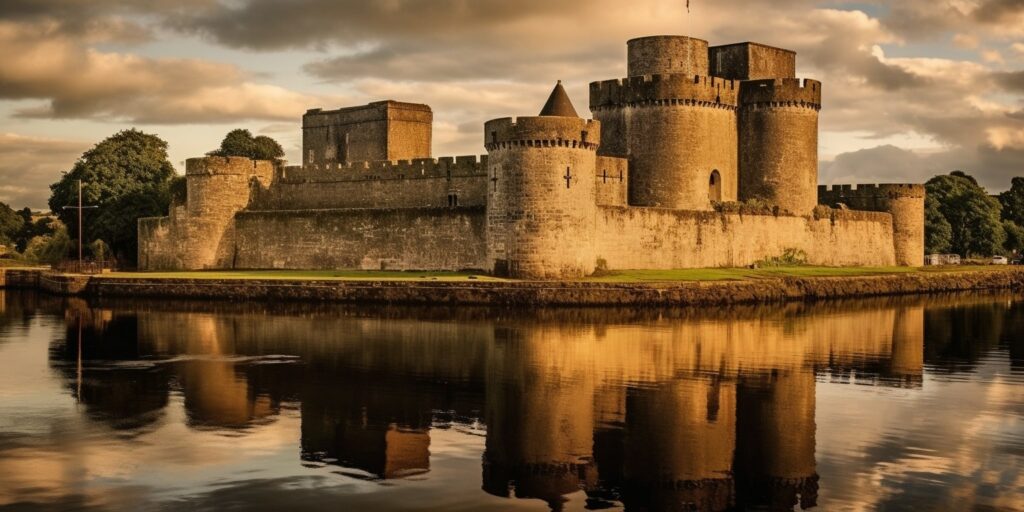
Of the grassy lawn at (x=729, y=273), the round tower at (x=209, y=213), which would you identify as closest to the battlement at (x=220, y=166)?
the round tower at (x=209, y=213)

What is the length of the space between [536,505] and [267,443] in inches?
144

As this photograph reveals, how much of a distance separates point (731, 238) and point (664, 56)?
23.3 feet

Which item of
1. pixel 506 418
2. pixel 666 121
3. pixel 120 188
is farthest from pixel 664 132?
pixel 506 418

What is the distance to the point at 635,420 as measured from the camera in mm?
14102

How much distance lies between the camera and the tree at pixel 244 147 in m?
65.8

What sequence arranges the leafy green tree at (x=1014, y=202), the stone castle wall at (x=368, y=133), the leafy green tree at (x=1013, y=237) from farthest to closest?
the leafy green tree at (x=1014, y=202) < the leafy green tree at (x=1013, y=237) < the stone castle wall at (x=368, y=133)

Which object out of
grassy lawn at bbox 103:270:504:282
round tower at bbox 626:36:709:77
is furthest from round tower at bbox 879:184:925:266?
grassy lawn at bbox 103:270:504:282

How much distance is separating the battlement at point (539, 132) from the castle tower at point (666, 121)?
8378mm

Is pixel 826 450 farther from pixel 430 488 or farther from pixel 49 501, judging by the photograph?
pixel 49 501

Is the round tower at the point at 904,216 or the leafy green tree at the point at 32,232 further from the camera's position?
the leafy green tree at the point at 32,232

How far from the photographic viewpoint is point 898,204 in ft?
164

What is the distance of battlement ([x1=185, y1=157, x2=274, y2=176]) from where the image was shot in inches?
1661

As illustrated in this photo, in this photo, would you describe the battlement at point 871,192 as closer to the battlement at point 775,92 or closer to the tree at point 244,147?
the battlement at point 775,92

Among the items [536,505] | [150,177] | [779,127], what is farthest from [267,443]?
[150,177]
